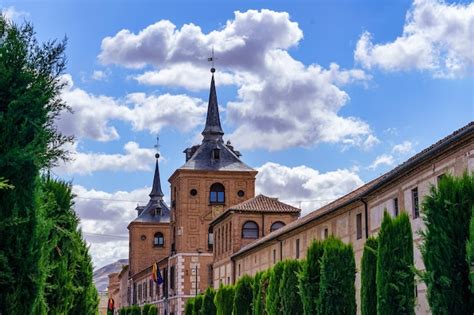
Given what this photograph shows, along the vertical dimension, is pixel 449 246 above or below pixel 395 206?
below

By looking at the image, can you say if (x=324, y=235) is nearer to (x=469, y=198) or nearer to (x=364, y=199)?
(x=364, y=199)

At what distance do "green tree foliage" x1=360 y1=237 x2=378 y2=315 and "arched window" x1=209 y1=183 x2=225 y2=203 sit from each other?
52824 millimetres

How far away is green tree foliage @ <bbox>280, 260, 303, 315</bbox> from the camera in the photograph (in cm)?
3066

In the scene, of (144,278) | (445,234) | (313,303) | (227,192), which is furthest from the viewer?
(144,278)

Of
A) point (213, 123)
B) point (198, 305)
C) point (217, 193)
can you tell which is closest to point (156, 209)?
point (213, 123)

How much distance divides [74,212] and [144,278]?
77.2 m

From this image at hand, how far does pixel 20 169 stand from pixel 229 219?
1900 inches

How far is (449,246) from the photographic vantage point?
634 inches

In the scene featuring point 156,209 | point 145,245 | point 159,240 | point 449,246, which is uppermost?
point 156,209

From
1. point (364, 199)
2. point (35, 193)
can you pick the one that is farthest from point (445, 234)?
point (364, 199)

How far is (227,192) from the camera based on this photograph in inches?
3029

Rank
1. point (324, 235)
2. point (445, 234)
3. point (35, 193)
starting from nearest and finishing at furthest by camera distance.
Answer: point (35, 193), point (445, 234), point (324, 235)

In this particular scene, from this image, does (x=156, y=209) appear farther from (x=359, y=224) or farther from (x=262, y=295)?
(x=359, y=224)

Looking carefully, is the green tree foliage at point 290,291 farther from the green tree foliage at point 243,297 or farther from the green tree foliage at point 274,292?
the green tree foliage at point 243,297
